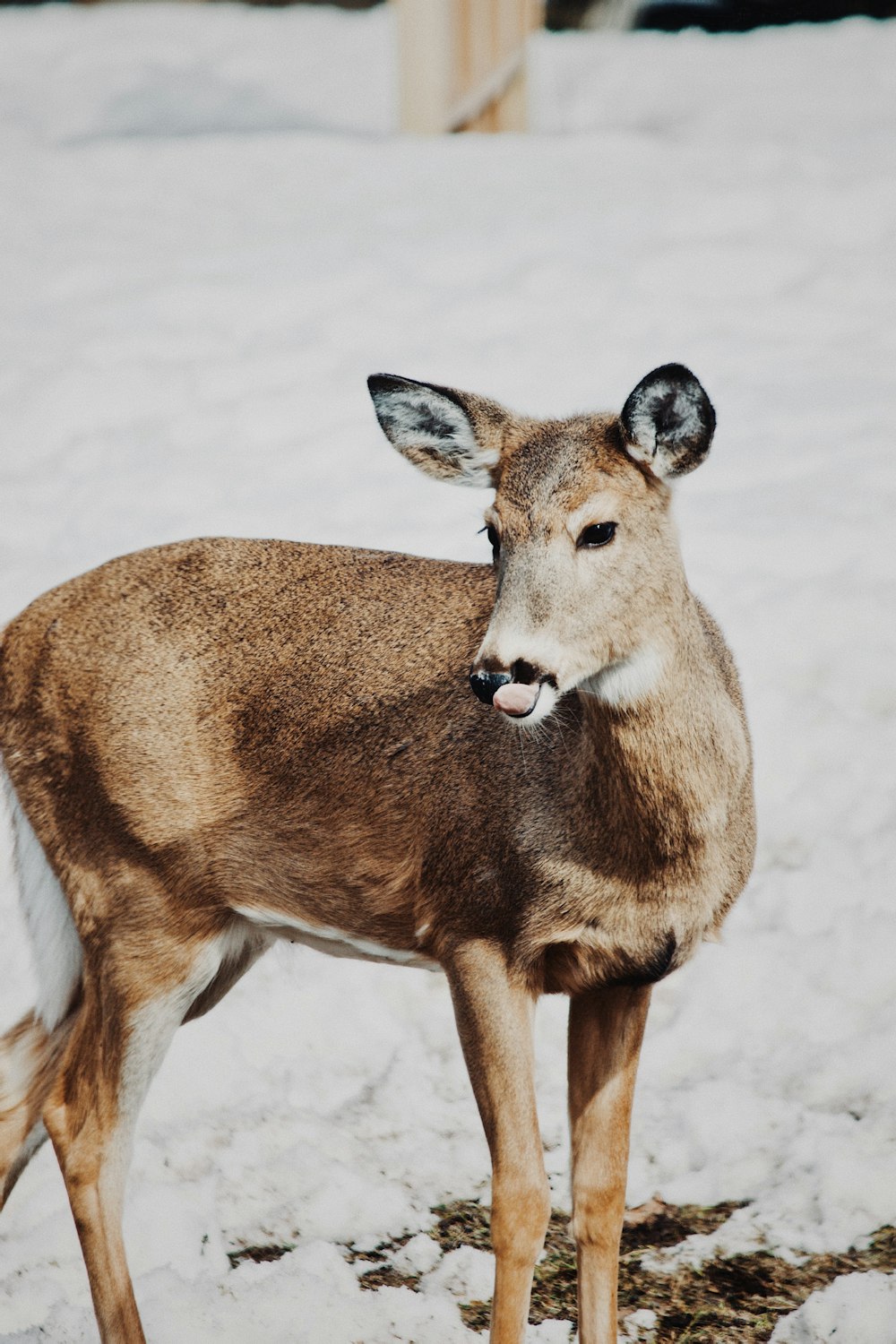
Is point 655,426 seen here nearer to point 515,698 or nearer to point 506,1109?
point 515,698

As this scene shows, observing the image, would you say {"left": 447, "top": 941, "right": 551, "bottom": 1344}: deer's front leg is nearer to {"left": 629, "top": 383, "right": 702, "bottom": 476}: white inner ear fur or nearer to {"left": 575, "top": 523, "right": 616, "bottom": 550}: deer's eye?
{"left": 575, "top": 523, "right": 616, "bottom": 550}: deer's eye

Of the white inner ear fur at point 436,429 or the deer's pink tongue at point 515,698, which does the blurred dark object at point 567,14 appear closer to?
the white inner ear fur at point 436,429

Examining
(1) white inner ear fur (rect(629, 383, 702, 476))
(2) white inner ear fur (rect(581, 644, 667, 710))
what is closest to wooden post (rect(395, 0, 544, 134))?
(1) white inner ear fur (rect(629, 383, 702, 476))

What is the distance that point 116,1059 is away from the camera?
3.96 metres

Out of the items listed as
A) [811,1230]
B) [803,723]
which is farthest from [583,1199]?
Answer: [803,723]

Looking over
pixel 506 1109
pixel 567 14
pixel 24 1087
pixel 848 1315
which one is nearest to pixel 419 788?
pixel 506 1109

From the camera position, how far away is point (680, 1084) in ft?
15.4

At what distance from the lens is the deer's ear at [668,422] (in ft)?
10.4

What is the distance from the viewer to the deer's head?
307 centimetres

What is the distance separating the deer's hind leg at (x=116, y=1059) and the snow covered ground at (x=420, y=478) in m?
0.33

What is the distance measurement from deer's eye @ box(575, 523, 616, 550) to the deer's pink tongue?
1.33 feet

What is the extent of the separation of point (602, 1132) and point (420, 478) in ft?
14.1

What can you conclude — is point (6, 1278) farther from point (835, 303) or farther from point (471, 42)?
point (471, 42)

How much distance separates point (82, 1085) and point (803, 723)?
123 inches
